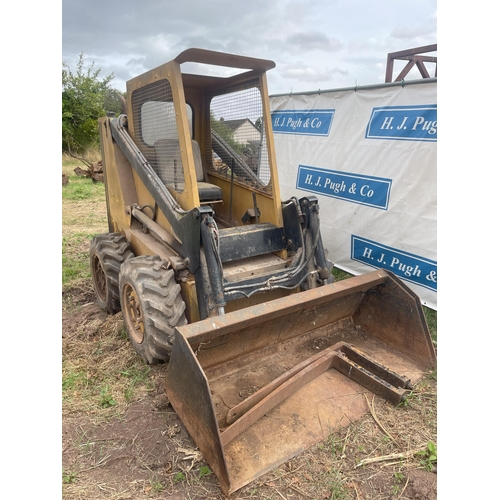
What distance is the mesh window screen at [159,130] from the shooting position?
3.46 meters

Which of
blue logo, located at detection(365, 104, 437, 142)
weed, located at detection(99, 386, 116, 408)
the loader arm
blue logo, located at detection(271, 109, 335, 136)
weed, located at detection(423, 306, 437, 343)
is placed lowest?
weed, located at detection(99, 386, 116, 408)

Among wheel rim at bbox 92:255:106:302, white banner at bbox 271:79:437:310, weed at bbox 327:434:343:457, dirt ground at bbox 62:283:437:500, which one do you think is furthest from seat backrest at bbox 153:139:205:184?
white banner at bbox 271:79:437:310

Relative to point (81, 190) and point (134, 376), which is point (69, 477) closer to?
point (134, 376)

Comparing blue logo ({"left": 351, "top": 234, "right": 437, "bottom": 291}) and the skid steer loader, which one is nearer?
the skid steer loader

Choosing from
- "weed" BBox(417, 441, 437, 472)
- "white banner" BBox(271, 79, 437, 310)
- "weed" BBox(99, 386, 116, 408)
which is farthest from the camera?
"white banner" BBox(271, 79, 437, 310)

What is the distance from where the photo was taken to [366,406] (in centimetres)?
296

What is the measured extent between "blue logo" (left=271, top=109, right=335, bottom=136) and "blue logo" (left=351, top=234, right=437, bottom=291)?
5.42ft

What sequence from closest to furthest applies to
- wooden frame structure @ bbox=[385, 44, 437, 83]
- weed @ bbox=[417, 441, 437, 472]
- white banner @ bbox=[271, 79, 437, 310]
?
weed @ bbox=[417, 441, 437, 472]
white banner @ bbox=[271, 79, 437, 310]
wooden frame structure @ bbox=[385, 44, 437, 83]

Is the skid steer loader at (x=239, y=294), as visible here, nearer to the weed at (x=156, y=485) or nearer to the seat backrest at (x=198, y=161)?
the seat backrest at (x=198, y=161)

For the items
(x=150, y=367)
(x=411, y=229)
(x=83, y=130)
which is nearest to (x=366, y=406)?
(x=150, y=367)

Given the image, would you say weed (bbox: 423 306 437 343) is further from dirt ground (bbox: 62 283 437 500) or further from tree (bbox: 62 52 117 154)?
tree (bbox: 62 52 117 154)

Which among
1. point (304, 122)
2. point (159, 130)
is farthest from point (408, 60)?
point (159, 130)

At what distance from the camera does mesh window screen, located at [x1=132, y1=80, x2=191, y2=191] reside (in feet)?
11.4
